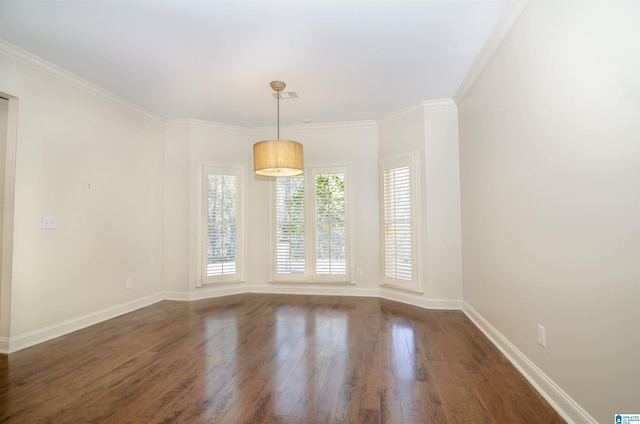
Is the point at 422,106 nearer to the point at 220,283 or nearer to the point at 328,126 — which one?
the point at 328,126

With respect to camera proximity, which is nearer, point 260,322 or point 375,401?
point 375,401

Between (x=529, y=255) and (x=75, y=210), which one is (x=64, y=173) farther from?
(x=529, y=255)

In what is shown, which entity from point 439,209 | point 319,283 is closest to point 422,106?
point 439,209

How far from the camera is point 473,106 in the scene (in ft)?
11.2

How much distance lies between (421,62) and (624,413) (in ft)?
9.82

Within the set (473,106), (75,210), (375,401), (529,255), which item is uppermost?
(473,106)

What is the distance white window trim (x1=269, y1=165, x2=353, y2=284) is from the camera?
4.86 metres

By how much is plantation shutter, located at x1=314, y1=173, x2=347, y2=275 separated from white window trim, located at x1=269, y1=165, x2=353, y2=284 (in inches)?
1.9

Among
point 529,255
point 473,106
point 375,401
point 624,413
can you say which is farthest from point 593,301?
point 473,106

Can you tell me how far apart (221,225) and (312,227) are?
1.44 metres

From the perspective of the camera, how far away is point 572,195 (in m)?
1.75

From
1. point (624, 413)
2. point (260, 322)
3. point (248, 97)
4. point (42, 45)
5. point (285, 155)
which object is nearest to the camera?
point (624, 413)

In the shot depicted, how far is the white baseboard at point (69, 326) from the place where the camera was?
9.41ft

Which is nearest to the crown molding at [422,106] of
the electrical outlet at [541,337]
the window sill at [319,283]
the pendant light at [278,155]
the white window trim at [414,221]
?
the white window trim at [414,221]
